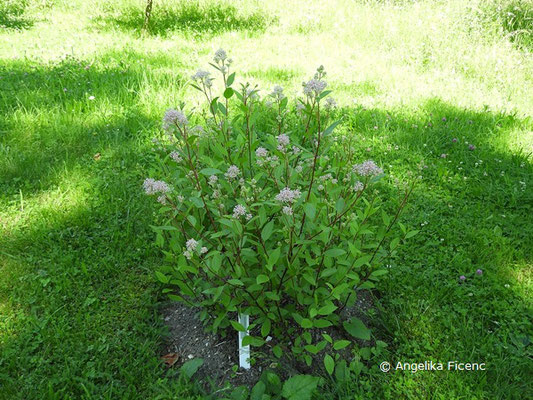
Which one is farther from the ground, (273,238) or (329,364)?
(273,238)

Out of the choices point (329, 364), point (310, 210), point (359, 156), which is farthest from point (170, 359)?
point (359, 156)

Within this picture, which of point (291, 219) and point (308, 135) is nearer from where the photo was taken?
point (291, 219)

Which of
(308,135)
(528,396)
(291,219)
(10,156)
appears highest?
(308,135)

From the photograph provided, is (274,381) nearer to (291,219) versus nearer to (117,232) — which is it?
(291,219)

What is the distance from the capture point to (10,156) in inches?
142

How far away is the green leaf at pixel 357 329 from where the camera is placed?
85.5 inches

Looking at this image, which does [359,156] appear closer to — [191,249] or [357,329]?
[357,329]

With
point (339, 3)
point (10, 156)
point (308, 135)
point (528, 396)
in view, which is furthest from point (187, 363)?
point (339, 3)

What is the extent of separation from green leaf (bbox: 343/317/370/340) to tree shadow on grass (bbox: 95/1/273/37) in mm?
6088

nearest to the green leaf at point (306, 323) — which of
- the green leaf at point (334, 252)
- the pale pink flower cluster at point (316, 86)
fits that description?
the green leaf at point (334, 252)

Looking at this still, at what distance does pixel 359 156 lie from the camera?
12.7 feet

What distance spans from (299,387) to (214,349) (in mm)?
526

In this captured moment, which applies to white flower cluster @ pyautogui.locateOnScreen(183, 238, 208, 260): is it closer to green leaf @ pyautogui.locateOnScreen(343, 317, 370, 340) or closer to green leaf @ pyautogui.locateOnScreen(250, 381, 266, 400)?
green leaf @ pyautogui.locateOnScreen(250, 381, 266, 400)

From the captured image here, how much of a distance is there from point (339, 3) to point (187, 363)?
7939mm
